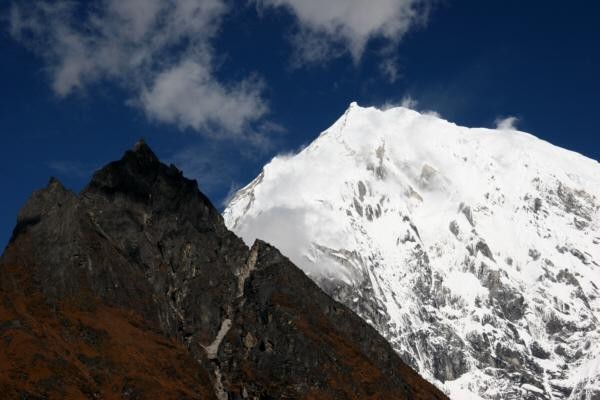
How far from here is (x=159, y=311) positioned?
159625 mm

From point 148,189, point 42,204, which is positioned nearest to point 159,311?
point 42,204

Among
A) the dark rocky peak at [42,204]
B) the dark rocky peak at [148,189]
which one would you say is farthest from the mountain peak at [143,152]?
the dark rocky peak at [42,204]

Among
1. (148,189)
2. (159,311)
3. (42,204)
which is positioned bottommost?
(159,311)

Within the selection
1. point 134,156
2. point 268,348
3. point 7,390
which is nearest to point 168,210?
point 134,156

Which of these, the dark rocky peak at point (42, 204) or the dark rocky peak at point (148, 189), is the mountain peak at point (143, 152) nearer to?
the dark rocky peak at point (148, 189)

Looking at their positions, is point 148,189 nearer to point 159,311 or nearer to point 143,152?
point 143,152

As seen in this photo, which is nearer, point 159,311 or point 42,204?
point 159,311

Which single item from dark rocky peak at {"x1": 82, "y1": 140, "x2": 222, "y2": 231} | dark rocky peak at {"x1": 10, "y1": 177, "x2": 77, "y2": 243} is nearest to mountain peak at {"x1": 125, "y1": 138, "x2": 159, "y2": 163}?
dark rocky peak at {"x1": 82, "y1": 140, "x2": 222, "y2": 231}

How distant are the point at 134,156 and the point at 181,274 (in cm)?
2550

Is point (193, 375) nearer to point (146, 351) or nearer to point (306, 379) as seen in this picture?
point (146, 351)

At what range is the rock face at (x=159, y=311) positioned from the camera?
136 m

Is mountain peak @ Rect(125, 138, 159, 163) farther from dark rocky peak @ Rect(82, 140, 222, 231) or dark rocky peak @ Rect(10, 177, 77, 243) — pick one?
dark rocky peak @ Rect(10, 177, 77, 243)

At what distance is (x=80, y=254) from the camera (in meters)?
154

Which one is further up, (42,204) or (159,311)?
(42,204)
